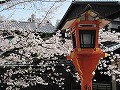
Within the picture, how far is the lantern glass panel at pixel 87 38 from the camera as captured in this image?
470 centimetres

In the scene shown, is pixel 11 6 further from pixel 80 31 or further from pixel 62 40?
pixel 62 40

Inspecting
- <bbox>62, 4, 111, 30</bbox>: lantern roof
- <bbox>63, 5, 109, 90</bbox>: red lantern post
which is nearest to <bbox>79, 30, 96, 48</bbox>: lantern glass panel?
<bbox>63, 5, 109, 90</bbox>: red lantern post

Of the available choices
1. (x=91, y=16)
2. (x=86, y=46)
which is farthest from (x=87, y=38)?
(x=91, y=16)

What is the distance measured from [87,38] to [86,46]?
157 mm

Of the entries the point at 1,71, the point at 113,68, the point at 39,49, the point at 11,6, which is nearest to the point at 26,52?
the point at 39,49

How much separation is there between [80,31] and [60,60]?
8.37 meters

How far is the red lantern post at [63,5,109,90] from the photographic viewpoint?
4.64 m

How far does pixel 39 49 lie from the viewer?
876 centimetres

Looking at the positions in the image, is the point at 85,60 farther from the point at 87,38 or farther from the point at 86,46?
the point at 87,38

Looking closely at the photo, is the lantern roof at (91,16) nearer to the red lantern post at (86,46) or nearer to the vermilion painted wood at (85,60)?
the red lantern post at (86,46)

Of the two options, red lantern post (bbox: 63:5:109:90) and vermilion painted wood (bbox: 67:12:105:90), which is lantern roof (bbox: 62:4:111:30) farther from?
vermilion painted wood (bbox: 67:12:105:90)

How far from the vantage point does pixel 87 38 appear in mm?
4762

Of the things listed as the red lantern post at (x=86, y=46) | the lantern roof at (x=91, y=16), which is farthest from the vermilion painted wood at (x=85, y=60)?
the lantern roof at (x=91, y=16)

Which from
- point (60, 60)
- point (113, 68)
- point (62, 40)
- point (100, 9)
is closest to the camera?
point (62, 40)
